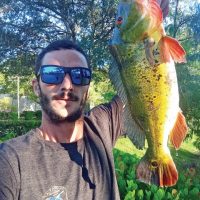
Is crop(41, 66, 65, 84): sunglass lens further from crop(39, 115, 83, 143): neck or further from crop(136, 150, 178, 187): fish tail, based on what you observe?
crop(136, 150, 178, 187): fish tail

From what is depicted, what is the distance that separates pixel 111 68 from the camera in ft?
7.49

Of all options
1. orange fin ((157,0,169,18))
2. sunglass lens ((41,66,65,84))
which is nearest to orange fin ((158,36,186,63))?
orange fin ((157,0,169,18))

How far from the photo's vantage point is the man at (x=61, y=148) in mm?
2271

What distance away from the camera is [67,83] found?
243 centimetres

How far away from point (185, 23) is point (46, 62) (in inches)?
354

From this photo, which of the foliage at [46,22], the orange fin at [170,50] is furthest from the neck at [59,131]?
the foliage at [46,22]

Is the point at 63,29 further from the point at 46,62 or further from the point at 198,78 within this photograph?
the point at 46,62

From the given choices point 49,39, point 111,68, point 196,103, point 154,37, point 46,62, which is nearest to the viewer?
point 154,37

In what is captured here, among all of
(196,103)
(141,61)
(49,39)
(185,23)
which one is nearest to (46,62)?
(141,61)

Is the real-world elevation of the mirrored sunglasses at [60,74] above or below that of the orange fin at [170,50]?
below

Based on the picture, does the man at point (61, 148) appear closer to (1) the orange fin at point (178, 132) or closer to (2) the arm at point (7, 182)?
(2) the arm at point (7, 182)

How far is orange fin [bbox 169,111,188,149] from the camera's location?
2145 millimetres

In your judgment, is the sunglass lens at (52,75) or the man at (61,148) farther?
the sunglass lens at (52,75)

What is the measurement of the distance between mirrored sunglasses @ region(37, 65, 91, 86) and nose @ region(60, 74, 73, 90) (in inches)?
0.6
